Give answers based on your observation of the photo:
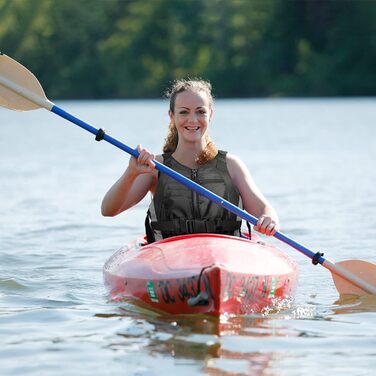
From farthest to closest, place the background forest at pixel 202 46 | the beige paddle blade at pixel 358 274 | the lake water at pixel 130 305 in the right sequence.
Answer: the background forest at pixel 202 46 → the beige paddle blade at pixel 358 274 → the lake water at pixel 130 305

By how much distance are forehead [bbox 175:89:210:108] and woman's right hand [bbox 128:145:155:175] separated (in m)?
0.40

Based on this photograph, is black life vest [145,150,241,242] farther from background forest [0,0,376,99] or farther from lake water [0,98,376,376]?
background forest [0,0,376,99]

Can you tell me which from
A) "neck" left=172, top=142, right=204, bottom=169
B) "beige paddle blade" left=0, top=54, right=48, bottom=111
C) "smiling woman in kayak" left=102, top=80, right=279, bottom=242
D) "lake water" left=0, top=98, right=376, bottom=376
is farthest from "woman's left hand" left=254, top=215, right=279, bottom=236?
"beige paddle blade" left=0, top=54, right=48, bottom=111

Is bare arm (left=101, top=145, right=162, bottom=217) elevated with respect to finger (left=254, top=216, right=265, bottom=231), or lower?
elevated

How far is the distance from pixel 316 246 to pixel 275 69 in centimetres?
4453

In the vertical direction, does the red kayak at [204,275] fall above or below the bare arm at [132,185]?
below

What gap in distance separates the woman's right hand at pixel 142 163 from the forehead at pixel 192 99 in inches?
15.6

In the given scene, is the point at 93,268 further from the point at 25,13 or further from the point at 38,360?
the point at 25,13

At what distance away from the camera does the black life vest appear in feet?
19.2

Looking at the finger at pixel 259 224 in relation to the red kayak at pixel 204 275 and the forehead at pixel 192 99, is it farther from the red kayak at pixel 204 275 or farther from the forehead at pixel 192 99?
the forehead at pixel 192 99

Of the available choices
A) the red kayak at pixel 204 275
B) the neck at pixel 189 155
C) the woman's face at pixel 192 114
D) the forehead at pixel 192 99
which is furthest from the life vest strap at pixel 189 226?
the forehead at pixel 192 99

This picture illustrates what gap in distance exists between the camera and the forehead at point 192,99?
586cm

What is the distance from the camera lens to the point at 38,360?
185 inches

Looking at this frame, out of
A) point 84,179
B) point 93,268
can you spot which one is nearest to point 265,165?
point 84,179
